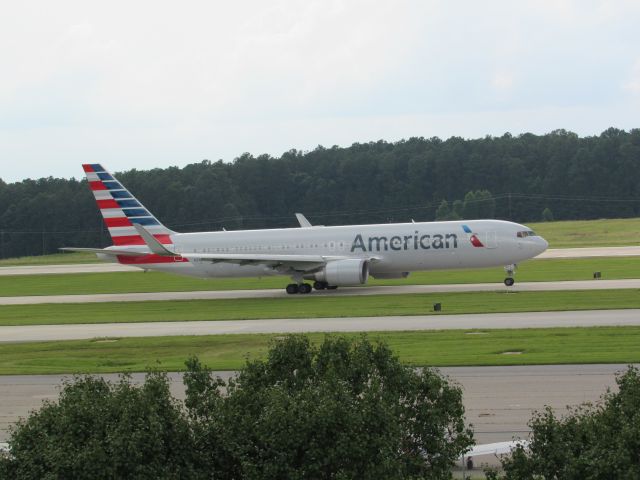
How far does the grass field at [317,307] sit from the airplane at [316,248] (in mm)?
2546

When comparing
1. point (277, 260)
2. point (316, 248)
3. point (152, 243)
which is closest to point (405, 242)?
point (316, 248)

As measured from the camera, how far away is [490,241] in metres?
46.3

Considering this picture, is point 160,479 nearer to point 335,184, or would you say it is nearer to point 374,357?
point 374,357

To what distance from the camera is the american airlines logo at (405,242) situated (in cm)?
4688

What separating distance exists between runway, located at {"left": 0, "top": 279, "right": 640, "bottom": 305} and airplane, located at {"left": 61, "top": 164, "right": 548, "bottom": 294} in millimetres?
810

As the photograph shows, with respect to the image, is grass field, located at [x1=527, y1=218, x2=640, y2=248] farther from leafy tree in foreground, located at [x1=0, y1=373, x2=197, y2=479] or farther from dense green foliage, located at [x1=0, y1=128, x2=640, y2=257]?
leafy tree in foreground, located at [x1=0, y1=373, x2=197, y2=479]

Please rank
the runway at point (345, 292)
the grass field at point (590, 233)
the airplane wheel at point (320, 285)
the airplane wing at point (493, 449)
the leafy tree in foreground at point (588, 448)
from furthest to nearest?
the grass field at point (590, 233)
the airplane wheel at point (320, 285)
the runway at point (345, 292)
the airplane wing at point (493, 449)
the leafy tree in foreground at point (588, 448)

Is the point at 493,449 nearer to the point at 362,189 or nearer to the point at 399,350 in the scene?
the point at 399,350

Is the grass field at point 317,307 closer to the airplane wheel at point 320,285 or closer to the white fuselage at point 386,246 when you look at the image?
the airplane wheel at point 320,285

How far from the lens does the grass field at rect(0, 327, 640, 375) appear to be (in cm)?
2373

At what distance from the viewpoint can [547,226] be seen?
112 m

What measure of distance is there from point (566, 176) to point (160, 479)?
147911mm

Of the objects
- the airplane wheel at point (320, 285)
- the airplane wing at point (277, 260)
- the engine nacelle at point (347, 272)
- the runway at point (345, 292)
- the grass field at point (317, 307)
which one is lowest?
the grass field at point (317, 307)

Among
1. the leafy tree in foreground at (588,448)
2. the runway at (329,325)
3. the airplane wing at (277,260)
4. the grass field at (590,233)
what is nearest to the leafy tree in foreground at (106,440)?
the leafy tree in foreground at (588,448)
